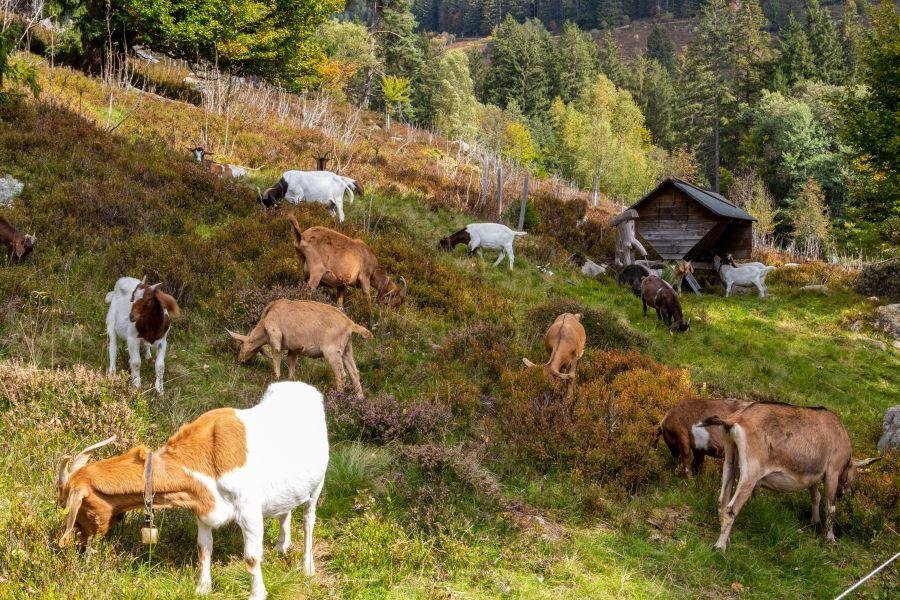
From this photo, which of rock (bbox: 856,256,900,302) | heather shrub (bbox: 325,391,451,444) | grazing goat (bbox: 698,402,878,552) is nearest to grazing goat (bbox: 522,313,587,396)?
heather shrub (bbox: 325,391,451,444)

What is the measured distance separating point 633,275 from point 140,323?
13042 mm

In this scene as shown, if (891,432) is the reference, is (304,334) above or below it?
above

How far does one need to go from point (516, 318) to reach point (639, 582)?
681 cm

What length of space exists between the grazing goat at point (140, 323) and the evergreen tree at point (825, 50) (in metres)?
64.8

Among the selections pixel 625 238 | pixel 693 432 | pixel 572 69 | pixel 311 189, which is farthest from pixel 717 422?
pixel 572 69

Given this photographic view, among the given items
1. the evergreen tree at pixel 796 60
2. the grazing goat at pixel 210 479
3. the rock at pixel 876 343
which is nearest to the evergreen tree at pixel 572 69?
the evergreen tree at pixel 796 60

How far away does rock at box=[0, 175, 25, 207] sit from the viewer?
1066cm

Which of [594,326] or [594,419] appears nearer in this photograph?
[594,419]

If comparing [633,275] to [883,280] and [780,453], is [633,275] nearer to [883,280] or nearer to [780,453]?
[883,280]

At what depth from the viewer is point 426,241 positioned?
1502 centimetres

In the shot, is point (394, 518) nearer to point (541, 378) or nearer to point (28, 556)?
point (28, 556)

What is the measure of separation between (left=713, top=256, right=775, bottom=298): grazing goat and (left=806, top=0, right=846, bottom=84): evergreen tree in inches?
1908

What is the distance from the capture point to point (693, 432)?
6602mm

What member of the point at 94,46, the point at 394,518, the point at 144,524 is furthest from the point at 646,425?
the point at 94,46
